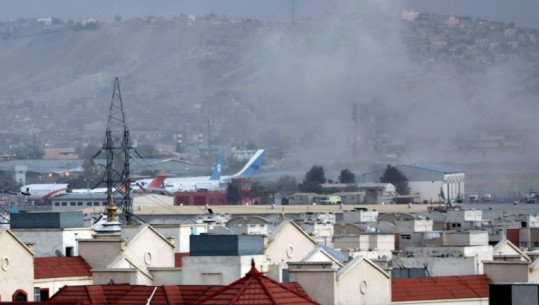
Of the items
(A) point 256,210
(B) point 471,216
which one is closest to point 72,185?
(A) point 256,210

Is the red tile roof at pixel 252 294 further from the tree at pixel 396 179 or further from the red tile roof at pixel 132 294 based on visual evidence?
the tree at pixel 396 179

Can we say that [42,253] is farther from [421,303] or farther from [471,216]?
[471,216]

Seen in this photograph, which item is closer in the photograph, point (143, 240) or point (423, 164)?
point (143, 240)

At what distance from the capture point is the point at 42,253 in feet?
112

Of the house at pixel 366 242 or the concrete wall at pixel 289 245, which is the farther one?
the house at pixel 366 242

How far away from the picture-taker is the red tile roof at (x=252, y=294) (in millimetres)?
22031

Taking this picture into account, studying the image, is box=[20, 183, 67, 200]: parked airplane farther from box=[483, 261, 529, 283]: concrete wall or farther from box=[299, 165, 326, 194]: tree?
box=[483, 261, 529, 283]: concrete wall

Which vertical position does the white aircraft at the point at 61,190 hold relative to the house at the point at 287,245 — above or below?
below

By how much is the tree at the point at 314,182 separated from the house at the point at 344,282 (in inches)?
4544

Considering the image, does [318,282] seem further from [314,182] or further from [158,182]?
[158,182]

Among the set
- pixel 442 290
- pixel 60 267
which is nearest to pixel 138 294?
pixel 442 290

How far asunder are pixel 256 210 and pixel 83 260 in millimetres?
71400

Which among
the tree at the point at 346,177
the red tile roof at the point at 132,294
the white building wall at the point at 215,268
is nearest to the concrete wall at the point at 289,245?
the white building wall at the point at 215,268

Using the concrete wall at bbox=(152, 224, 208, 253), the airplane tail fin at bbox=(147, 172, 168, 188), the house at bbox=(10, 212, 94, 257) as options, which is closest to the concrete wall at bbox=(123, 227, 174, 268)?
the house at bbox=(10, 212, 94, 257)
